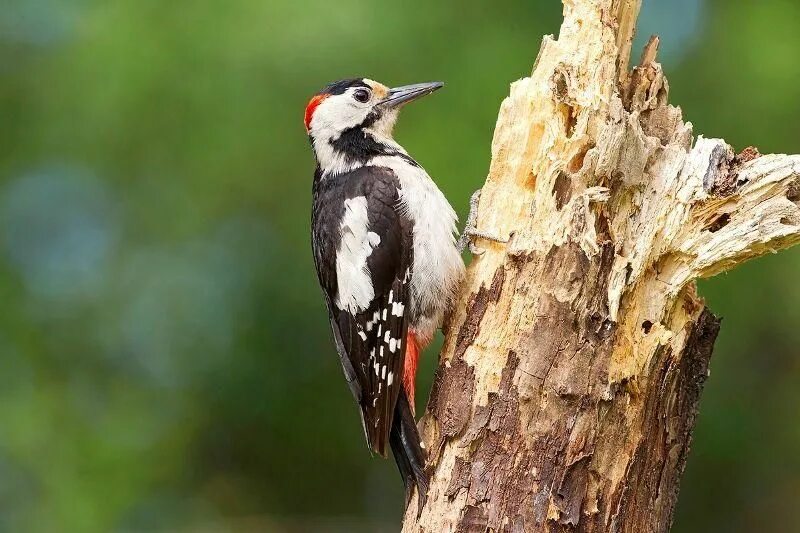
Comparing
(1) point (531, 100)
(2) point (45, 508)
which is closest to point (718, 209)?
(1) point (531, 100)

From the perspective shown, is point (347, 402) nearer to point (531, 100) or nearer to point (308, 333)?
point (308, 333)

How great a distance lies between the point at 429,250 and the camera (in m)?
3.77

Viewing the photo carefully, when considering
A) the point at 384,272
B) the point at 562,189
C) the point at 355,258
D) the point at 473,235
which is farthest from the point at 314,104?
the point at 562,189

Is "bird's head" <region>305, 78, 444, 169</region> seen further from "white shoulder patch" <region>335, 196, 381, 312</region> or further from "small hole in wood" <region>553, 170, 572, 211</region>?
"small hole in wood" <region>553, 170, 572, 211</region>

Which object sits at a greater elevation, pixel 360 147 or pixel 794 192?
pixel 360 147

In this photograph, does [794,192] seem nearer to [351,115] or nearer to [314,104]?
[351,115]

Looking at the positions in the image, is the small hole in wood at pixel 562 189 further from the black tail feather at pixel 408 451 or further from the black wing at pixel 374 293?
the black tail feather at pixel 408 451

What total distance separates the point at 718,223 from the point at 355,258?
1.35 meters

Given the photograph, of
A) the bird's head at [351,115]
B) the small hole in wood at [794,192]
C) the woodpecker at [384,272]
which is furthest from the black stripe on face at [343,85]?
the small hole in wood at [794,192]

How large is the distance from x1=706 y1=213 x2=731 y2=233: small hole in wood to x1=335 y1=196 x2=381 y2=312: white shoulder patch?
4.02ft

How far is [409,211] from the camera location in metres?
3.85

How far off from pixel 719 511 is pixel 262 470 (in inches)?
112

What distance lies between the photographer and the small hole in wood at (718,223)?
10.4 ft

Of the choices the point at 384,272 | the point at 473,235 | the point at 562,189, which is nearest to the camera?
the point at 562,189
